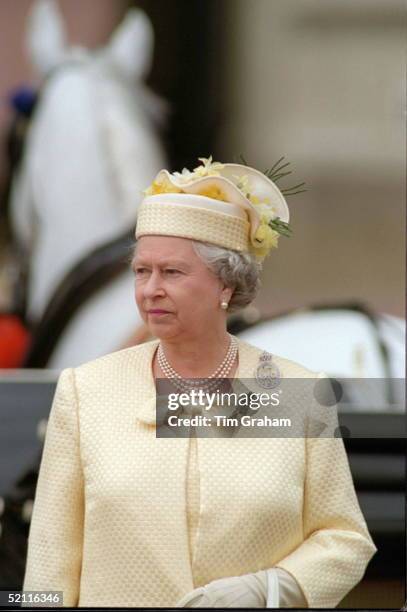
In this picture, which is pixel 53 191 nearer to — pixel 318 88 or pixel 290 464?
pixel 318 88

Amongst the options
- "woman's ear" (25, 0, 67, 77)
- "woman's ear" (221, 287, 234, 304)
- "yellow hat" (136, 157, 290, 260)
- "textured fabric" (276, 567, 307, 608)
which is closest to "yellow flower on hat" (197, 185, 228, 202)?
"yellow hat" (136, 157, 290, 260)

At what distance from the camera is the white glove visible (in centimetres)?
157

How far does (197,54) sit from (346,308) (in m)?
0.59

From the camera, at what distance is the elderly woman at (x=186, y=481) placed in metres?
1.57

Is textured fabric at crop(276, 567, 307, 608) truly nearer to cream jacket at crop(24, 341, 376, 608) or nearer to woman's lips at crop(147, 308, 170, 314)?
cream jacket at crop(24, 341, 376, 608)

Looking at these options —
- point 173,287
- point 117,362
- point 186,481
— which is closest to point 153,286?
point 173,287

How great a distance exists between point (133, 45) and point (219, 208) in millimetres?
1266

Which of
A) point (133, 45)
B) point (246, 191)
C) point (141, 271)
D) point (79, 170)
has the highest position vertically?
point (133, 45)

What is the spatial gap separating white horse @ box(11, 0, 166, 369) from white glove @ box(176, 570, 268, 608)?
43.2 inches

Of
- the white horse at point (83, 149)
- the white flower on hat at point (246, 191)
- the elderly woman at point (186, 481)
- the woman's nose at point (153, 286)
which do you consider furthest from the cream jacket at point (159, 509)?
the white horse at point (83, 149)

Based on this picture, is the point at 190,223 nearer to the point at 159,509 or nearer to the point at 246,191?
the point at 246,191

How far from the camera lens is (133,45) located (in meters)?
2.78

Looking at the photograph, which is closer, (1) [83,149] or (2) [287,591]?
(2) [287,591]

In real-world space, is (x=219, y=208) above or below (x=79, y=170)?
below
